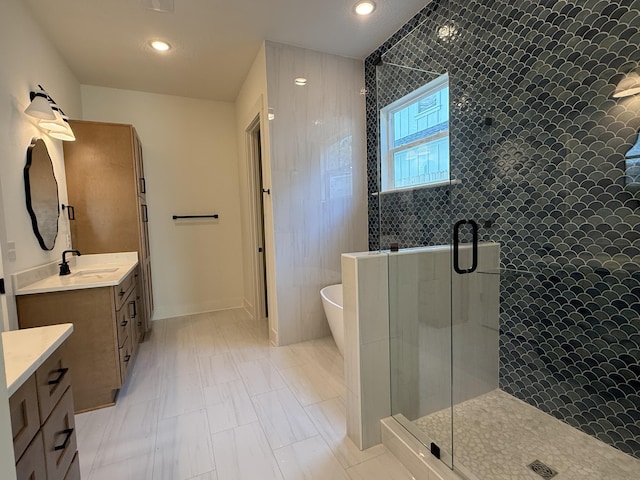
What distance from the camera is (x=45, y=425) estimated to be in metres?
1.00

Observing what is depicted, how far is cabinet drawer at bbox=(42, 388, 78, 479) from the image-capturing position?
1013 millimetres

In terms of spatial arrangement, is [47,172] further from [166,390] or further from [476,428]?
[476,428]

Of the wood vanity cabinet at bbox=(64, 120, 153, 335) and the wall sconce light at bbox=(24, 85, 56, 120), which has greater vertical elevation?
the wall sconce light at bbox=(24, 85, 56, 120)

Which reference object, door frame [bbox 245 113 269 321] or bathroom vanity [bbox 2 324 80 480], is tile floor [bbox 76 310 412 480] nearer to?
bathroom vanity [bbox 2 324 80 480]

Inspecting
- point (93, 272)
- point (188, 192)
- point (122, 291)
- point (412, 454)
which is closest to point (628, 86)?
point (412, 454)

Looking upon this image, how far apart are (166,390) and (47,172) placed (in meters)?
1.95

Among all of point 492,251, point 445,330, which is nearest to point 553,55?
point 492,251

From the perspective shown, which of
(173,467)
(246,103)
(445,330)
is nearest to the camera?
(173,467)

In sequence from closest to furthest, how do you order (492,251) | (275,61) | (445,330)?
(445,330) < (492,251) < (275,61)

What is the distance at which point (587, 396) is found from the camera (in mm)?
1636

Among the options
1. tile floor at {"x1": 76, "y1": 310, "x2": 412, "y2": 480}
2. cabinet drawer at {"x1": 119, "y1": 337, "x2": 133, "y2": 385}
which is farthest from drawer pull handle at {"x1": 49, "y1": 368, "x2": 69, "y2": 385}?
cabinet drawer at {"x1": 119, "y1": 337, "x2": 133, "y2": 385}

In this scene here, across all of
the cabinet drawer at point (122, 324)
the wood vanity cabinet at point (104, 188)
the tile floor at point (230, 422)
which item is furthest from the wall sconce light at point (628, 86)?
the wood vanity cabinet at point (104, 188)

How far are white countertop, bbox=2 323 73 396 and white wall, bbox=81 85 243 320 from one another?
2.85 metres

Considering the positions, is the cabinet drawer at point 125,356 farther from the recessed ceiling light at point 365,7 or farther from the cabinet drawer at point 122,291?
the recessed ceiling light at point 365,7
